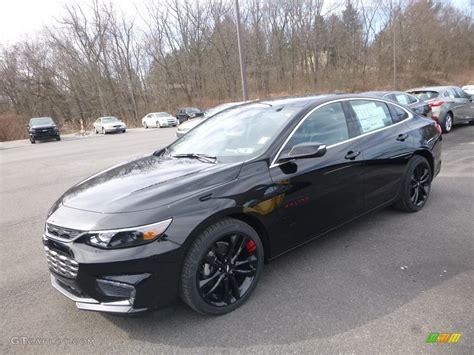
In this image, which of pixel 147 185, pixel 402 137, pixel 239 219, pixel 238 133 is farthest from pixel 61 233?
pixel 402 137

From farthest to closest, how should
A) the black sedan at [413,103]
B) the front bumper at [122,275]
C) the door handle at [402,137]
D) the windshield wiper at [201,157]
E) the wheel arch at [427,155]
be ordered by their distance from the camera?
1. the black sedan at [413,103]
2. the wheel arch at [427,155]
3. the door handle at [402,137]
4. the windshield wiper at [201,157]
5. the front bumper at [122,275]

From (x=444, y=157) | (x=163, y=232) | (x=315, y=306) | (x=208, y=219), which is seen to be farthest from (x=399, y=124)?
(x=444, y=157)

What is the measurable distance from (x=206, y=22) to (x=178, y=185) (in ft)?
164

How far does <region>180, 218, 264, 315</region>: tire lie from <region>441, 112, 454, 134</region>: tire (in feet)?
35.9

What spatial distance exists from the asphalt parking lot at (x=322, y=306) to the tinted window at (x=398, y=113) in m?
1.27

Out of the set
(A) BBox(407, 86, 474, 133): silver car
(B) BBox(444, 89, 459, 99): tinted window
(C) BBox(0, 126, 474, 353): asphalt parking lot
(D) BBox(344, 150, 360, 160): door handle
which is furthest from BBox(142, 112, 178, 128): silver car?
(D) BBox(344, 150, 360, 160): door handle

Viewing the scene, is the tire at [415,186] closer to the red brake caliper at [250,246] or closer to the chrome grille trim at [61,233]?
the red brake caliper at [250,246]

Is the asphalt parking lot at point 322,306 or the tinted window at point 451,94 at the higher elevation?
the tinted window at point 451,94

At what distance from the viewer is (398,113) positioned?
4.42 metres

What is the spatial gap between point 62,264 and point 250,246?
4.64 feet

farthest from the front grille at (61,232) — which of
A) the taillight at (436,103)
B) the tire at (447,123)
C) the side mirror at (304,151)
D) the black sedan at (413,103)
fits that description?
the tire at (447,123)

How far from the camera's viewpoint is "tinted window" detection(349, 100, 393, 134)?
3846mm

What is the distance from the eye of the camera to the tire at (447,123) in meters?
11.3

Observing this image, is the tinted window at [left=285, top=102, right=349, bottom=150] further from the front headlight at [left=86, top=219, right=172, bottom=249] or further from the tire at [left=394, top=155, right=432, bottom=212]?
the front headlight at [left=86, top=219, right=172, bottom=249]
